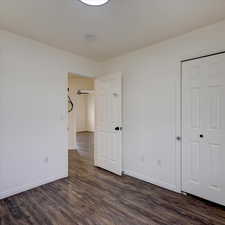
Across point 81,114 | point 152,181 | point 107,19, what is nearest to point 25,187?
point 152,181

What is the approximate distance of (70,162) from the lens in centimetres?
411

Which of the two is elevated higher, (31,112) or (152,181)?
(31,112)

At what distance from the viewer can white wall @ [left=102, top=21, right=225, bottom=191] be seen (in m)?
2.48

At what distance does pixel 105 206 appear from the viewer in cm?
225

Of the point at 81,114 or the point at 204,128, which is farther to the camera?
the point at 81,114

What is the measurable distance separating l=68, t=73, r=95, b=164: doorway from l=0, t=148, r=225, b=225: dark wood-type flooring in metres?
1.52

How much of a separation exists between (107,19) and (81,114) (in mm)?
7890

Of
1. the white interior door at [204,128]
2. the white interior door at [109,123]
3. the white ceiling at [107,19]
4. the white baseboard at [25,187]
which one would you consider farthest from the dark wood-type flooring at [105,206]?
the white ceiling at [107,19]

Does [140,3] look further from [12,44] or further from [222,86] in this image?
[12,44]


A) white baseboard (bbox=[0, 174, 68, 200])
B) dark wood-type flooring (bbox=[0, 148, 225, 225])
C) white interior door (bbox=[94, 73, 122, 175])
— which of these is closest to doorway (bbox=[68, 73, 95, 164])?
white interior door (bbox=[94, 73, 122, 175])

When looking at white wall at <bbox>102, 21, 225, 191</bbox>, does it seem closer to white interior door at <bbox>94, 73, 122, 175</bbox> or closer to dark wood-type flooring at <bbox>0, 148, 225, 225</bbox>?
white interior door at <bbox>94, 73, 122, 175</bbox>

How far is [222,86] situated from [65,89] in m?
2.66

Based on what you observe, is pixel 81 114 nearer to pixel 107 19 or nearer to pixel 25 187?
pixel 25 187

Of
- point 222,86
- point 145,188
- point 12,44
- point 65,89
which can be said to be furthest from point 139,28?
point 145,188
